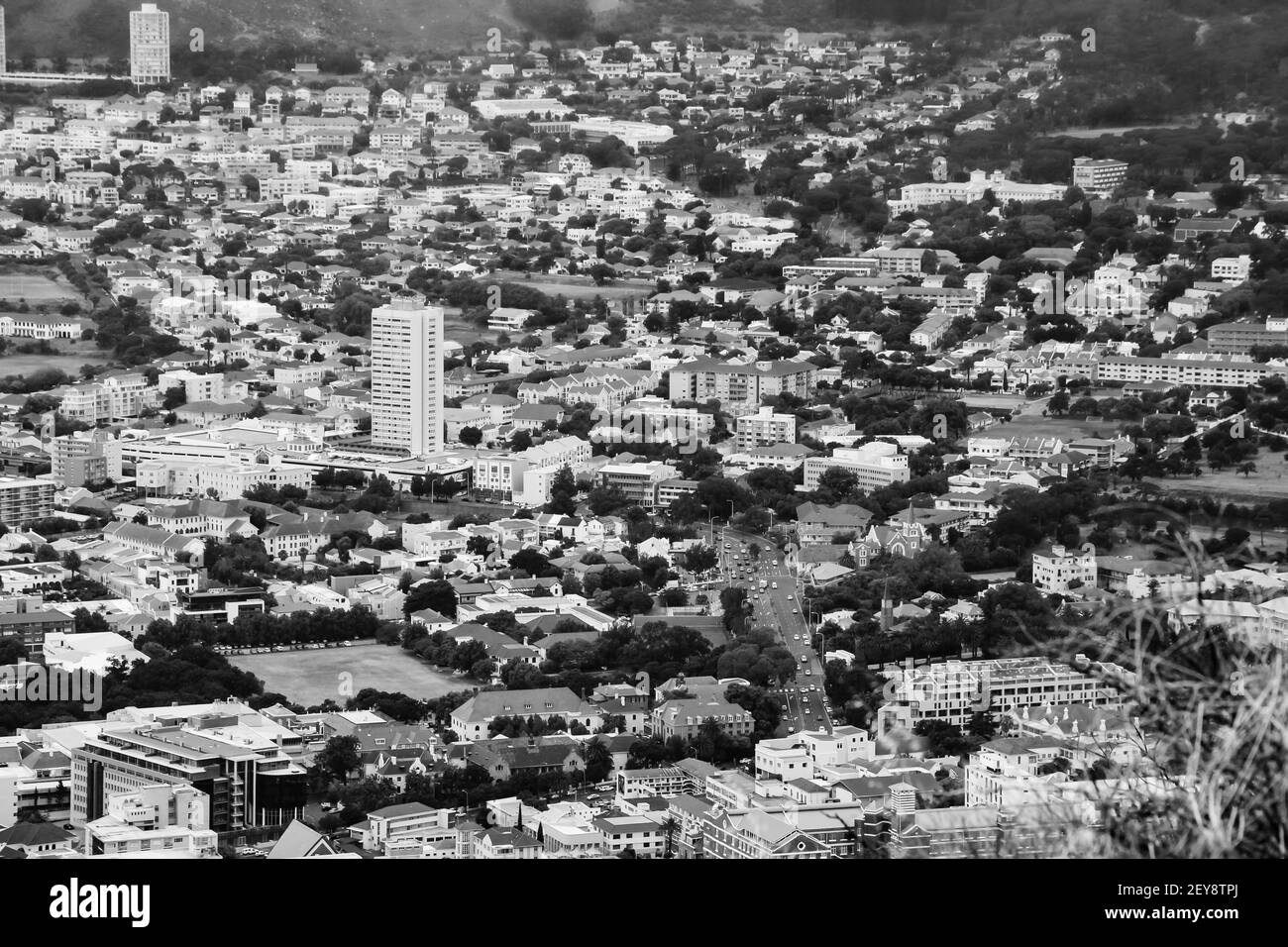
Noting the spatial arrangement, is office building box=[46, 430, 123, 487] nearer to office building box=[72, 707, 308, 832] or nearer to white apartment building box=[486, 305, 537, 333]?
white apartment building box=[486, 305, 537, 333]

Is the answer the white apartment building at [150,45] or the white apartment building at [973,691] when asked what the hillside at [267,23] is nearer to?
the white apartment building at [150,45]

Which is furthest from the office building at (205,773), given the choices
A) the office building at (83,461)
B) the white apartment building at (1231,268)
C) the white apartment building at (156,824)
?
the white apartment building at (1231,268)

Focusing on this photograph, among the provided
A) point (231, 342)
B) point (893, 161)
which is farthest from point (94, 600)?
point (893, 161)

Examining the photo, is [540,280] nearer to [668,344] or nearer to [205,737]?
[668,344]

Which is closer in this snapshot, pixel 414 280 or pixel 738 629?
pixel 738 629

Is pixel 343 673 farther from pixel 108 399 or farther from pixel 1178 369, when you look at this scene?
pixel 1178 369

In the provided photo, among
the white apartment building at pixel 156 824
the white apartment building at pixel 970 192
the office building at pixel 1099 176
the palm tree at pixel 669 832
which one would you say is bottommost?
the palm tree at pixel 669 832
